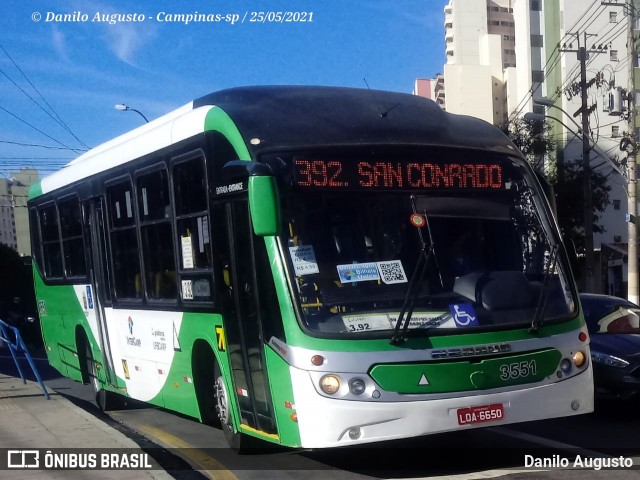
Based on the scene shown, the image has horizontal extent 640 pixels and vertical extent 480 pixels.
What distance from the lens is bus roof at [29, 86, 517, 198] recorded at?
7.41 meters

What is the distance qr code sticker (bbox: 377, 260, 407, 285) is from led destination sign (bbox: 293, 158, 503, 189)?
2.20 feet

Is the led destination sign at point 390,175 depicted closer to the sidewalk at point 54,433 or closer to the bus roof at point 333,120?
the bus roof at point 333,120

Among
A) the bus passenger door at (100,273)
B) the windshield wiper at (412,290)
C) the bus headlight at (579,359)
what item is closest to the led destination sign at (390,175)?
the windshield wiper at (412,290)

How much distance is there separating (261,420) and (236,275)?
1229mm

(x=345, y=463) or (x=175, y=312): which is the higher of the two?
(x=175, y=312)

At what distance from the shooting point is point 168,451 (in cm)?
893

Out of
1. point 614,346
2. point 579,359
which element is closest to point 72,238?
point 614,346

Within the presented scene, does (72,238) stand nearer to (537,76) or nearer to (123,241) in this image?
(123,241)

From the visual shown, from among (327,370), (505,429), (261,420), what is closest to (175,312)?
(261,420)

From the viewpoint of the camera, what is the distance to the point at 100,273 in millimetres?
11258

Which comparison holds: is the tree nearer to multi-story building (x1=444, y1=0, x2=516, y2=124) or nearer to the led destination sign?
the led destination sign

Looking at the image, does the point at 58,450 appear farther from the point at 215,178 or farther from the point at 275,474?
the point at 215,178

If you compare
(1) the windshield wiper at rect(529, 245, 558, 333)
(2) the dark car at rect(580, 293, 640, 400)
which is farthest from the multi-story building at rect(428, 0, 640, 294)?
(1) the windshield wiper at rect(529, 245, 558, 333)

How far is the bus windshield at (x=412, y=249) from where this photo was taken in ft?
22.5
